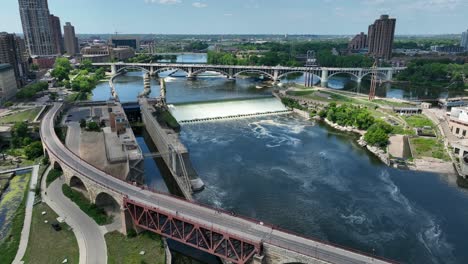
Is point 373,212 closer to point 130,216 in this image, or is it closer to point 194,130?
point 130,216

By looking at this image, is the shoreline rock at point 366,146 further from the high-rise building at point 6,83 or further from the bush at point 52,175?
the high-rise building at point 6,83

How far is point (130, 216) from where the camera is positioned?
31016 millimetres

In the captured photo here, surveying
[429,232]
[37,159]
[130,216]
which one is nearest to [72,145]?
[37,159]

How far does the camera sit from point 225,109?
262ft

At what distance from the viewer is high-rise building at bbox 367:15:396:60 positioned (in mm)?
172375

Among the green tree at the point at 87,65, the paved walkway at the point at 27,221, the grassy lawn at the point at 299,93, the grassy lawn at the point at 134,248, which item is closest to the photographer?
the grassy lawn at the point at 134,248

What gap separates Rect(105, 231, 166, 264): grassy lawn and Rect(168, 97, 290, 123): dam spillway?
1656 inches

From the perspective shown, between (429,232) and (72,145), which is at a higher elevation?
(72,145)

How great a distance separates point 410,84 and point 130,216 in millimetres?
121962

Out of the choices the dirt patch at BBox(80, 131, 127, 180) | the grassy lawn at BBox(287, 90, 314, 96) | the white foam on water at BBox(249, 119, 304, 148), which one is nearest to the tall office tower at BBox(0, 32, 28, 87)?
the dirt patch at BBox(80, 131, 127, 180)

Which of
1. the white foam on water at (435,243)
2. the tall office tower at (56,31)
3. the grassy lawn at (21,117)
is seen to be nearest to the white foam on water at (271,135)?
the white foam on water at (435,243)

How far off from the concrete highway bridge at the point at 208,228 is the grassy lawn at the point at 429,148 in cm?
3640

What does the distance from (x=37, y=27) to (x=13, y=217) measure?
505 feet

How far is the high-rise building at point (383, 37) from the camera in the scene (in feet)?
566
